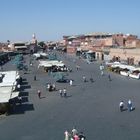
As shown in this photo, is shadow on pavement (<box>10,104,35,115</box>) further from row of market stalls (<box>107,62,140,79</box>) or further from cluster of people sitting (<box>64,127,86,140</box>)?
row of market stalls (<box>107,62,140,79</box>)

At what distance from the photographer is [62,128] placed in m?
23.8

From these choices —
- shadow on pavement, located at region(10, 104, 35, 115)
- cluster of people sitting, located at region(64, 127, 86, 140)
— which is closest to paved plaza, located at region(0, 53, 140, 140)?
shadow on pavement, located at region(10, 104, 35, 115)

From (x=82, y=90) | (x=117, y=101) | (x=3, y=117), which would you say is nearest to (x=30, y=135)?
(x=3, y=117)

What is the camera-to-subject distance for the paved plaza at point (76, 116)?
22.5 m

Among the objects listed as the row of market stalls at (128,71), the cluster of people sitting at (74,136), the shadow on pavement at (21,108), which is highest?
the cluster of people sitting at (74,136)

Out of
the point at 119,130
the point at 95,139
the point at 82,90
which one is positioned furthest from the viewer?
the point at 82,90

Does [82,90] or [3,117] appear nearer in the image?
[3,117]

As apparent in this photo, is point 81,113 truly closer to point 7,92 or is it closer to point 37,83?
point 7,92

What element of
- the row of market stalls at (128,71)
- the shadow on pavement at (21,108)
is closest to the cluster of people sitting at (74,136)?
the shadow on pavement at (21,108)

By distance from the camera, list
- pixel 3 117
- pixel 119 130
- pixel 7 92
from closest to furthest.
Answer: pixel 119 130 < pixel 3 117 < pixel 7 92

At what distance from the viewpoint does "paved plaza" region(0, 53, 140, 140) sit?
2254cm

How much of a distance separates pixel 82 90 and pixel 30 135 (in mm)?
18628

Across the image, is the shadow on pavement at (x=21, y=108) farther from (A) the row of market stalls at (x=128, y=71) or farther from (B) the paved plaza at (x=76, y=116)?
(A) the row of market stalls at (x=128, y=71)

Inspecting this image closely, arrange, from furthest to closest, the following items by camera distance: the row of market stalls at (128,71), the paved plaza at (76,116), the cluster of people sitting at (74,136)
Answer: the row of market stalls at (128,71) < the paved plaza at (76,116) < the cluster of people sitting at (74,136)
